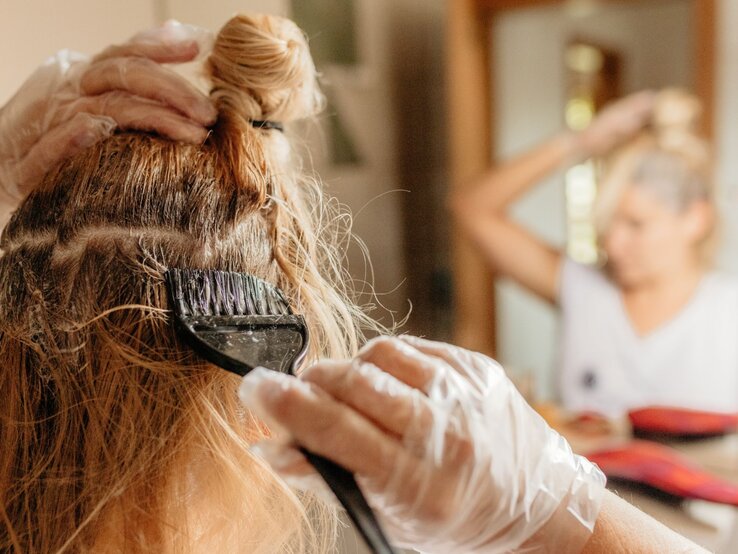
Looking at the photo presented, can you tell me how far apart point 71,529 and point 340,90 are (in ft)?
3.86

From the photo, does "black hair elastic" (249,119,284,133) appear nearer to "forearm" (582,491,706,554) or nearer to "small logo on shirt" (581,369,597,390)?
"forearm" (582,491,706,554)

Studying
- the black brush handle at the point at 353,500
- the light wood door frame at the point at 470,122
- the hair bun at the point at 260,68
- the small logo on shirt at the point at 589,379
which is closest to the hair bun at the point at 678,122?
the light wood door frame at the point at 470,122

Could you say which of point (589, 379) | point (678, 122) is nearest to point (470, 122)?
point (678, 122)

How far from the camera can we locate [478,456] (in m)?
0.44

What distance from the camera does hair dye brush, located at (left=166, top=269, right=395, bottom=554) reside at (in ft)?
1.61

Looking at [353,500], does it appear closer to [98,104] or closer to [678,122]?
[98,104]

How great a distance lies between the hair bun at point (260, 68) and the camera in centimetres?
59

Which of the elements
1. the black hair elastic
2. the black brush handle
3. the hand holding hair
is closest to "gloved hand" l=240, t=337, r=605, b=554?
the black brush handle

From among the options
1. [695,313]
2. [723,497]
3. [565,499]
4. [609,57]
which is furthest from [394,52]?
[565,499]

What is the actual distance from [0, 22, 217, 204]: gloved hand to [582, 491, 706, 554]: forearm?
1.41 ft

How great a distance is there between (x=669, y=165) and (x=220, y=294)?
1235 mm

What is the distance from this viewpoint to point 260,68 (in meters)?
0.60

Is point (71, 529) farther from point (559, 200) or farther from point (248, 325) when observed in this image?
point (559, 200)

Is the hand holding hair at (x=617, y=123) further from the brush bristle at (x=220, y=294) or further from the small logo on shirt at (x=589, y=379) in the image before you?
the brush bristle at (x=220, y=294)
